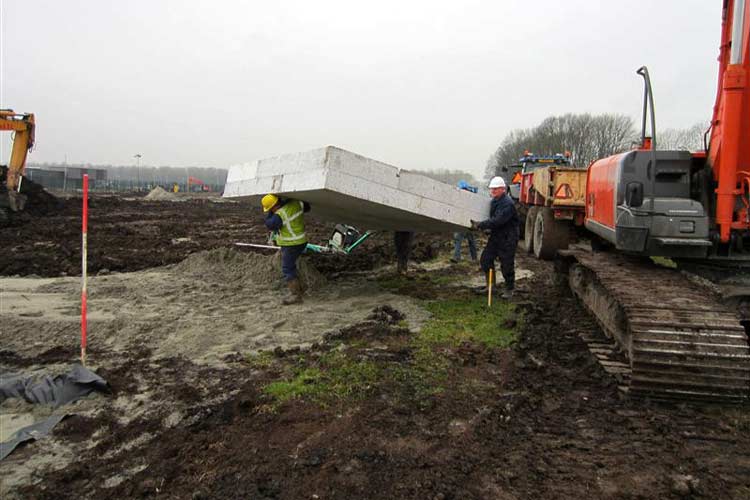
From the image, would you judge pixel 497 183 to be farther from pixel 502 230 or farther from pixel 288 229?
pixel 288 229

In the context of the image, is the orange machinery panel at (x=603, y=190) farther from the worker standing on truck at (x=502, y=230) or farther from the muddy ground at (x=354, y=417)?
the muddy ground at (x=354, y=417)

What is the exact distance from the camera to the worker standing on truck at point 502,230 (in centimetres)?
778

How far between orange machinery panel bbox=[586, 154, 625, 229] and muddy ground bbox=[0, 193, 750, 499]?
127cm

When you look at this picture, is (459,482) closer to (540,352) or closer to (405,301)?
(540,352)

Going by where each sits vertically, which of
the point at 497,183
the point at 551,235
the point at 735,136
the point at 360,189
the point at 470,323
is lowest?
the point at 470,323

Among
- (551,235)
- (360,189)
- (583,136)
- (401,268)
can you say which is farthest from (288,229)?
(583,136)

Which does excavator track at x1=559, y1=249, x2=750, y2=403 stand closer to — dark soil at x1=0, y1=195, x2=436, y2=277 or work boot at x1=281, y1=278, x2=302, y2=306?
work boot at x1=281, y1=278, x2=302, y2=306

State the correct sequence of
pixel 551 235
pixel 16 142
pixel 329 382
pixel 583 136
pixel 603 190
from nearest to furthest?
pixel 329 382, pixel 603 190, pixel 551 235, pixel 16 142, pixel 583 136

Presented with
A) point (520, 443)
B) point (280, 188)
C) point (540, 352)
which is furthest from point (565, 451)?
point (280, 188)

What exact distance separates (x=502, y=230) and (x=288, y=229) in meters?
3.09

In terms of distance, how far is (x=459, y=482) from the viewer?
10.4 feet

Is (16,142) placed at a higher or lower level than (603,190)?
higher

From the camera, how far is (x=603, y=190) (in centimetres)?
663

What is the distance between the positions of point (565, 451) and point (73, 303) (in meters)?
6.57
